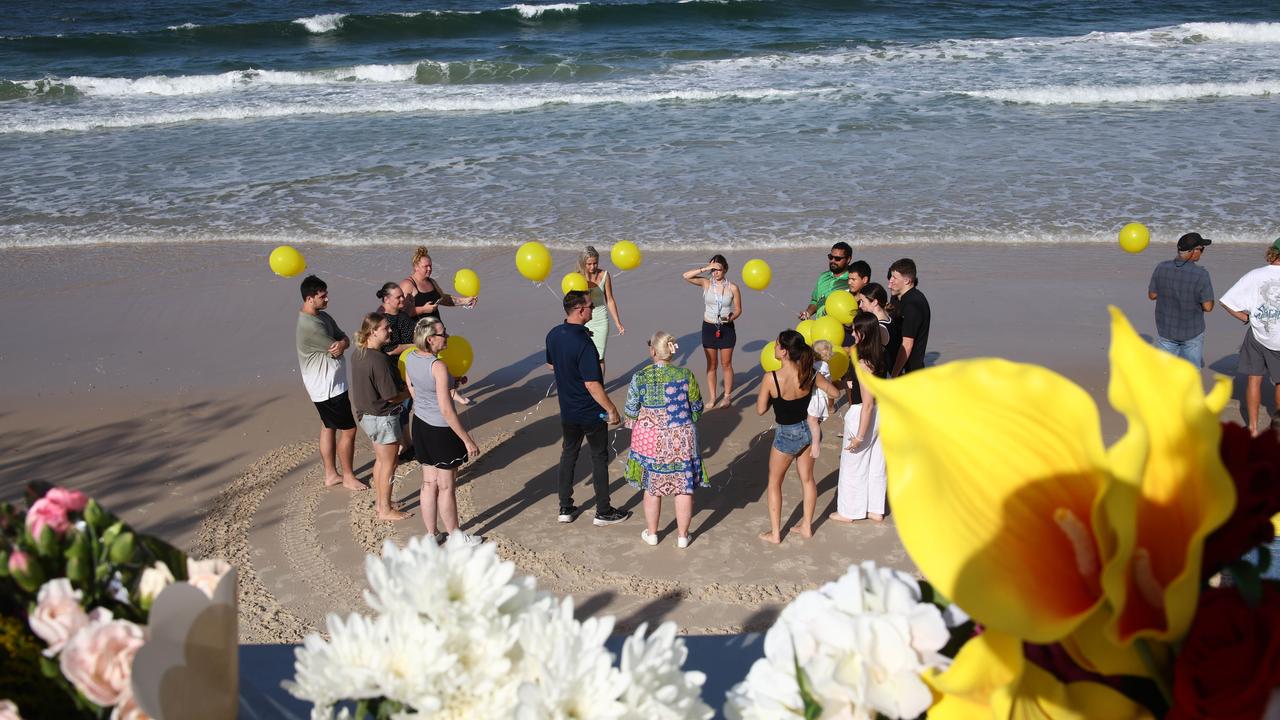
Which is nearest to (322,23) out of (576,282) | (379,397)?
(576,282)

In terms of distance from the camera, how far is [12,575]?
166 centimetres

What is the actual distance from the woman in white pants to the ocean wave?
15.0m

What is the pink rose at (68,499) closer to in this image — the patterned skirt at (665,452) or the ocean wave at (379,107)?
the patterned skirt at (665,452)

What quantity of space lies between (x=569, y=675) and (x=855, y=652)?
0.42m

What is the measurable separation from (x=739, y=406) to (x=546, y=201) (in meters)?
6.65

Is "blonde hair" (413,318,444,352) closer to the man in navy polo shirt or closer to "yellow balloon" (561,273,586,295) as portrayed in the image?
the man in navy polo shirt

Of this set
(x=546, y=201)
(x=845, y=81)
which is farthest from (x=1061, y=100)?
(x=546, y=201)

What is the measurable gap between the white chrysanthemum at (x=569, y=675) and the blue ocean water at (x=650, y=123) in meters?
10.9

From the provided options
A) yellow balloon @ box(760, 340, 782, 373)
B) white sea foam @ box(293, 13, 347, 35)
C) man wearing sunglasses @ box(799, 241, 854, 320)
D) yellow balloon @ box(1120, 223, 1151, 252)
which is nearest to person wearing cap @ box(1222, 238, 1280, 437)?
yellow balloon @ box(1120, 223, 1151, 252)

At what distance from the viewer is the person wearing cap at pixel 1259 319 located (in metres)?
7.17

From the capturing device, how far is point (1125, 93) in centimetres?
1986

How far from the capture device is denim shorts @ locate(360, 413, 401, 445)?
6684mm

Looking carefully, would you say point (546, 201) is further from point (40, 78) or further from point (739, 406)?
point (40, 78)

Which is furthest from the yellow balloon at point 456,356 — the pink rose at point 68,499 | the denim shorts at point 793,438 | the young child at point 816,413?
the pink rose at point 68,499
